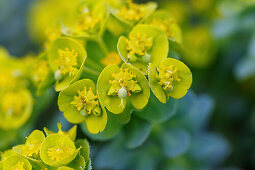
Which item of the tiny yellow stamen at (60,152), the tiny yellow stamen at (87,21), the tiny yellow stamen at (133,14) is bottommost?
the tiny yellow stamen at (60,152)

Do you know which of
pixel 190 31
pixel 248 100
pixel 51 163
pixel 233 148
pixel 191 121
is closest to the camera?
pixel 51 163

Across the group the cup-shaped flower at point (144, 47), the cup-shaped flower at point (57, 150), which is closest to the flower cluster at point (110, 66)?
the cup-shaped flower at point (144, 47)

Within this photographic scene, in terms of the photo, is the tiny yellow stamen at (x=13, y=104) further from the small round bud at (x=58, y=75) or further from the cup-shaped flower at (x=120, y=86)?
the cup-shaped flower at (x=120, y=86)

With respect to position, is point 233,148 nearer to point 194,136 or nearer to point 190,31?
Result: point 194,136

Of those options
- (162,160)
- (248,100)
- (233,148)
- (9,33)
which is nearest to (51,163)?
(162,160)

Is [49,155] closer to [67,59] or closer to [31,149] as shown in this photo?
[31,149]

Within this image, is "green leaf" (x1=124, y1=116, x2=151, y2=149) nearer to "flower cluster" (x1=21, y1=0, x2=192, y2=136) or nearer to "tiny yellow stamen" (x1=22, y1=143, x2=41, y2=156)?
"flower cluster" (x1=21, y1=0, x2=192, y2=136)
